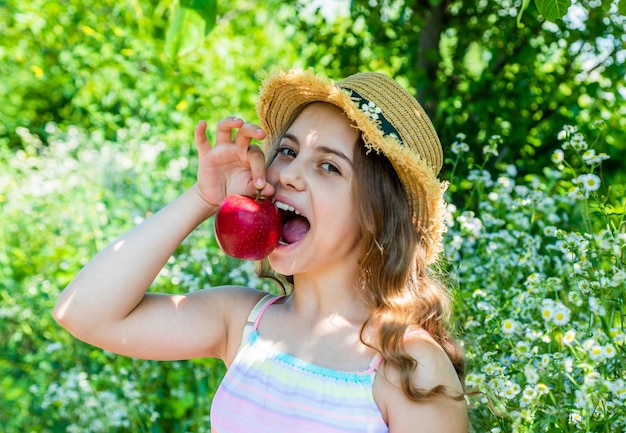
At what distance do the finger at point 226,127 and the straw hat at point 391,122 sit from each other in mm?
177

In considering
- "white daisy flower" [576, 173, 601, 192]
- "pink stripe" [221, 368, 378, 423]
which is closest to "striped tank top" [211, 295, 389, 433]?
"pink stripe" [221, 368, 378, 423]

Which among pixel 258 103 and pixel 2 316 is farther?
pixel 2 316

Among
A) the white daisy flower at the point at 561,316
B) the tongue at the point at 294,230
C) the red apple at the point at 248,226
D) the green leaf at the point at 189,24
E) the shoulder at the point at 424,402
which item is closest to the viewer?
the white daisy flower at the point at 561,316

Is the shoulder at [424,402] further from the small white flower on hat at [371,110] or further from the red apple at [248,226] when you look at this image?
the small white flower on hat at [371,110]

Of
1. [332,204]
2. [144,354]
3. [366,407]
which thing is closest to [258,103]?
[332,204]

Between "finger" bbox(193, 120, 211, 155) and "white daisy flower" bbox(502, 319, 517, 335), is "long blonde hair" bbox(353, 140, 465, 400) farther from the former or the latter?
"finger" bbox(193, 120, 211, 155)

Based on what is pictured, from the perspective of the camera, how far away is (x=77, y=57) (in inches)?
236

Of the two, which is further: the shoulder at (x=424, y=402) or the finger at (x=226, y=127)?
the finger at (x=226, y=127)

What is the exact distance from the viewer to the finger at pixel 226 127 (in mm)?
1921

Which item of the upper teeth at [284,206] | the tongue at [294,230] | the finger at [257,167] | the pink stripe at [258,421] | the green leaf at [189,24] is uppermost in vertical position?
the green leaf at [189,24]

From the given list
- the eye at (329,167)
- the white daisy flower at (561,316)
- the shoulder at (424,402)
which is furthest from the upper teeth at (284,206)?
the white daisy flower at (561,316)

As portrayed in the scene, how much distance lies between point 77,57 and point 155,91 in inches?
38.7

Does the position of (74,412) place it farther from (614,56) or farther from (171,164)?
(614,56)

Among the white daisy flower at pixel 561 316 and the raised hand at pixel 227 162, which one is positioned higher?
the raised hand at pixel 227 162
